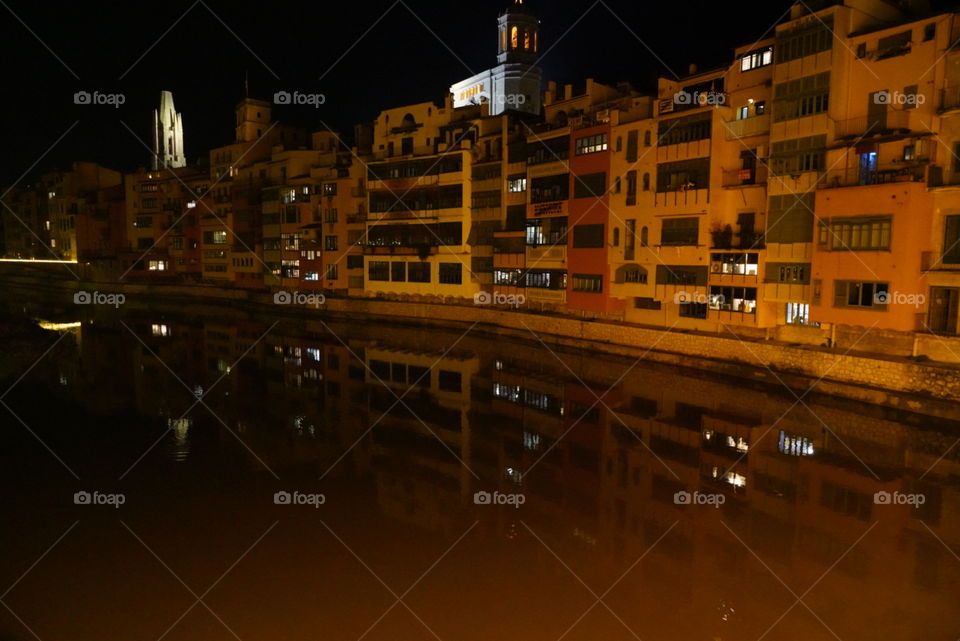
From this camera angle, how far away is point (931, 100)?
68.5ft

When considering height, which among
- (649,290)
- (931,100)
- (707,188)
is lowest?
(649,290)

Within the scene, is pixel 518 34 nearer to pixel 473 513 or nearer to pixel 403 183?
pixel 403 183

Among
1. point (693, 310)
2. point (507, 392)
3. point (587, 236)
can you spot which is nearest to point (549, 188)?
point (587, 236)

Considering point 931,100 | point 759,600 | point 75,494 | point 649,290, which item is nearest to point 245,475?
point 75,494

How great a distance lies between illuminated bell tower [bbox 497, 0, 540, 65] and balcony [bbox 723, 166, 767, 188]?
152 feet

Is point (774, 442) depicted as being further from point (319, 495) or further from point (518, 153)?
point (518, 153)

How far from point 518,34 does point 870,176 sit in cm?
5417

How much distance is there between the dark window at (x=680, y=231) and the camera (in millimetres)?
28203

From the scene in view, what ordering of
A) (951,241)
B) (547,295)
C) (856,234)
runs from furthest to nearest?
(547,295) → (856,234) → (951,241)

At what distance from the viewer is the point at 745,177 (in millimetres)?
26797

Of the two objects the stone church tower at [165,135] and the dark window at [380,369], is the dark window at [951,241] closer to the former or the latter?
the dark window at [380,369]

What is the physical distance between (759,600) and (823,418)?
39.8ft

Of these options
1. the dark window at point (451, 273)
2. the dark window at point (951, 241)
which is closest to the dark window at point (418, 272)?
the dark window at point (451, 273)

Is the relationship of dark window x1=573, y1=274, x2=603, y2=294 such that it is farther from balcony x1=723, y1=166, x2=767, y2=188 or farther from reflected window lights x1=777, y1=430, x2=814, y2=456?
reflected window lights x1=777, y1=430, x2=814, y2=456
